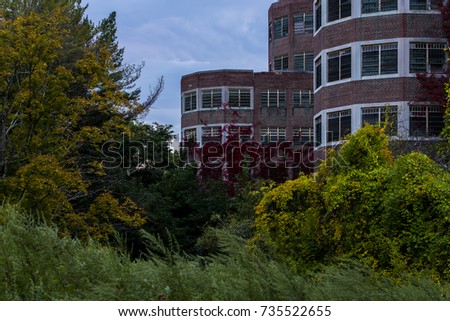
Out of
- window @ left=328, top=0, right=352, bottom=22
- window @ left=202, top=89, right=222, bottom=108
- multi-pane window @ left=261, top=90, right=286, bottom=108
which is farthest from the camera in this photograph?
window @ left=202, top=89, right=222, bottom=108

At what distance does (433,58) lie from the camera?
114ft

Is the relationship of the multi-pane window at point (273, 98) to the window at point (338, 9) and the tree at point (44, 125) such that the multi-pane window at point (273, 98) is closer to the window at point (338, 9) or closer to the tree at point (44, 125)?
the window at point (338, 9)

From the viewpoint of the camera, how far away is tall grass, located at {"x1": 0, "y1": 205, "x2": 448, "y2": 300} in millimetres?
8711

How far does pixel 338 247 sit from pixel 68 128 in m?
14.6

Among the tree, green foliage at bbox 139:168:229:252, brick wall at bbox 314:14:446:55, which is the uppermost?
brick wall at bbox 314:14:446:55

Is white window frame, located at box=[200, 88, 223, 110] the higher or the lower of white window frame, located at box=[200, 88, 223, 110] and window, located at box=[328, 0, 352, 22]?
the lower

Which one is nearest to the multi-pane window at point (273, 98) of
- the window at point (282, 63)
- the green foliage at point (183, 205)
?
the window at point (282, 63)

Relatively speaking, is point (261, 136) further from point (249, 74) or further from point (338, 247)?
point (338, 247)

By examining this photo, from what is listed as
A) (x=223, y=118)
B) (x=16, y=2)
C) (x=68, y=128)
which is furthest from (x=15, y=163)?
(x=223, y=118)

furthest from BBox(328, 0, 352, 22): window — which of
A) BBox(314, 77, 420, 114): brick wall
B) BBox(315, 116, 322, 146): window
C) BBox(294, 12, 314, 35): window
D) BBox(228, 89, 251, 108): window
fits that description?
BBox(294, 12, 314, 35): window

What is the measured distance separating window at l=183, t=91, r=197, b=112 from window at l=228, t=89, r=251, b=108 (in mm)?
2654

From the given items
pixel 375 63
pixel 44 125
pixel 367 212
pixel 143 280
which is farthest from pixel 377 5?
pixel 143 280

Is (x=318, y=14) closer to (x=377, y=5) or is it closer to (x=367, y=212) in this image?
(x=377, y=5)

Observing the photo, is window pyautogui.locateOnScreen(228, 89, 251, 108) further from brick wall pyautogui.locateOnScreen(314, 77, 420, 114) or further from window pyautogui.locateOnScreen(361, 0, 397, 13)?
window pyautogui.locateOnScreen(361, 0, 397, 13)
